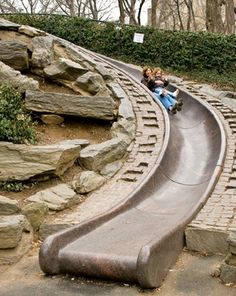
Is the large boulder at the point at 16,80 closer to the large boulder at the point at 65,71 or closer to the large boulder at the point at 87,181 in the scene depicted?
the large boulder at the point at 65,71

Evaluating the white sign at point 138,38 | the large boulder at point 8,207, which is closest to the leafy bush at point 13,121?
the large boulder at point 8,207

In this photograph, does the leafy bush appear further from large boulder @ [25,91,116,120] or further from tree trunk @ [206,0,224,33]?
tree trunk @ [206,0,224,33]

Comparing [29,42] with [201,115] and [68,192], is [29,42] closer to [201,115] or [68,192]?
[201,115]

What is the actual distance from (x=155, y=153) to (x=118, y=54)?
10063mm

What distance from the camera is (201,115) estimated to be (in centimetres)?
1202

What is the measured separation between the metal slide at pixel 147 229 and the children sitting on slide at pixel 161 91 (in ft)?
8.73

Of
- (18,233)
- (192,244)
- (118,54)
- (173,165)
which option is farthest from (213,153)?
(118,54)

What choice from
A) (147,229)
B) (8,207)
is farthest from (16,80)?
(147,229)

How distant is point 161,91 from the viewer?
12477 mm

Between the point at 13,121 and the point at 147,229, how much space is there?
2902 mm

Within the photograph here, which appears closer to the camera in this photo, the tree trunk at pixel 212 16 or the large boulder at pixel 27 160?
the large boulder at pixel 27 160

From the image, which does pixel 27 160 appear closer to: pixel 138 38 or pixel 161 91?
pixel 161 91

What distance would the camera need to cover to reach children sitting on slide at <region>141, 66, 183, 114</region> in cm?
1242

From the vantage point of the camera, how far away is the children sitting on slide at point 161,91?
12.4m
